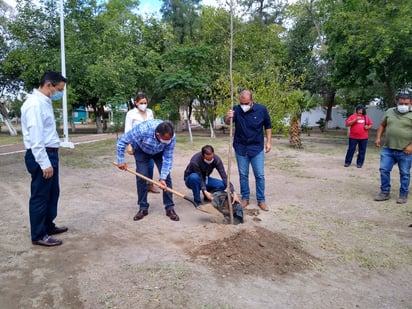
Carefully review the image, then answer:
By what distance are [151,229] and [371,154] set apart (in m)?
10.0

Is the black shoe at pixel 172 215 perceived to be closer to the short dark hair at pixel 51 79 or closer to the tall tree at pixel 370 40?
the short dark hair at pixel 51 79

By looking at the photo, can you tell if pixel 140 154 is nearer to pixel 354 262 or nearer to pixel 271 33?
pixel 354 262

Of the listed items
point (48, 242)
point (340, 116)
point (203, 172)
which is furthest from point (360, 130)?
point (340, 116)

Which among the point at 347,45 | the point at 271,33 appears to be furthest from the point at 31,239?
the point at 271,33

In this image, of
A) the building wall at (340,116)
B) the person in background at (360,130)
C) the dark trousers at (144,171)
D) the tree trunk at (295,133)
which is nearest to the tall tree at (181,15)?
the building wall at (340,116)

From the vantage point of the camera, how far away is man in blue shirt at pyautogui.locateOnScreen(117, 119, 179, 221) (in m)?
4.20

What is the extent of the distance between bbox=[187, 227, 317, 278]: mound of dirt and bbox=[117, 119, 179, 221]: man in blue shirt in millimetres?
1134

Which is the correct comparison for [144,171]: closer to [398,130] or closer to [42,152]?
[42,152]

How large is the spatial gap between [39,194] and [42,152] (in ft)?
1.60

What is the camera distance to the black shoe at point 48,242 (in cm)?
377

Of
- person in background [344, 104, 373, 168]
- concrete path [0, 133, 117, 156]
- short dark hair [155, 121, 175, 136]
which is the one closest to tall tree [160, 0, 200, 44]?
concrete path [0, 133, 117, 156]

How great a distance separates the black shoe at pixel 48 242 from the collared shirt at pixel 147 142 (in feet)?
3.82

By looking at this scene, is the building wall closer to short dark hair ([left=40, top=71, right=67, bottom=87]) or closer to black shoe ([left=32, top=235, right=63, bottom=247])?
short dark hair ([left=40, top=71, right=67, bottom=87])

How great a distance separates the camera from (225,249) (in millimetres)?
3625
